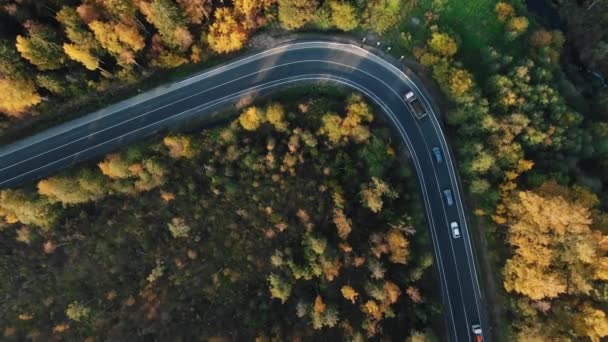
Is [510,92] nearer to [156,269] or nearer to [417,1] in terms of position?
[417,1]

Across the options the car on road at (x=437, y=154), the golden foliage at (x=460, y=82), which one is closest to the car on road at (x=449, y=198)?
the car on road at (x=437, y=154)

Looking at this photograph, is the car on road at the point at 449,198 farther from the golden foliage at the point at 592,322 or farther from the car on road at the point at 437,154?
the golden foliage at the point at 592,322

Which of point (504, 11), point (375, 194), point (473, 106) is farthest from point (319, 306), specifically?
point (504, 11)

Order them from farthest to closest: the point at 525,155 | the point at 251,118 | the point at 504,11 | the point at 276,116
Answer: the point at 504,11 → the point at 525,155 → the point at 251,118 → the point at 276,116

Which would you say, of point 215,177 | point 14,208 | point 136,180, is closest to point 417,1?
point 215,177

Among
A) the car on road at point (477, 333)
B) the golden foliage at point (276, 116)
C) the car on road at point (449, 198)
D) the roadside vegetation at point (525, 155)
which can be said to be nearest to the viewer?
the roadside vegetation at point (525, 155)

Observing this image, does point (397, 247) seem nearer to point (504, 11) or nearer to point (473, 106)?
point (473, 106)
